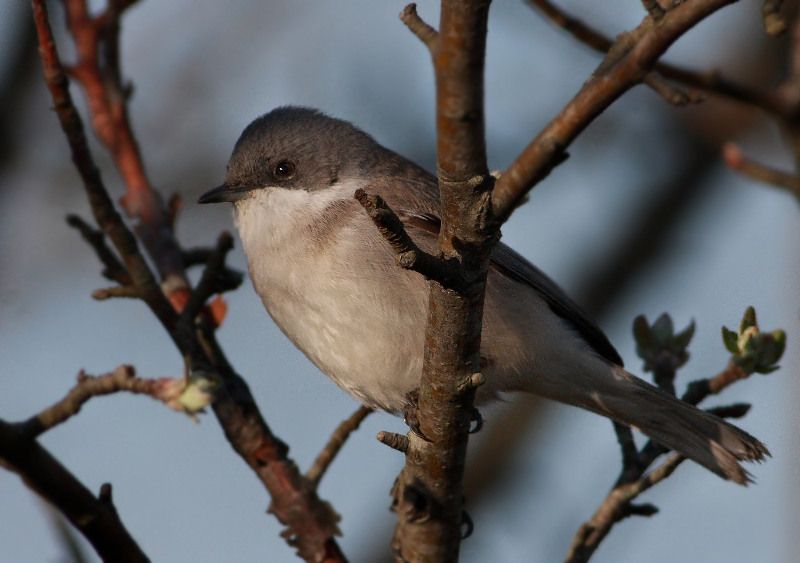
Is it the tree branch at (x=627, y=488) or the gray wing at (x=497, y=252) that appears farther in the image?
the gray wing at (x=497, y=252)

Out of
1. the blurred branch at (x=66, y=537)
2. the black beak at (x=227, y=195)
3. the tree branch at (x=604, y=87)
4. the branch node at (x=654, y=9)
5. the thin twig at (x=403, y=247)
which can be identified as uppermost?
the black beak at (x=227, y=195)

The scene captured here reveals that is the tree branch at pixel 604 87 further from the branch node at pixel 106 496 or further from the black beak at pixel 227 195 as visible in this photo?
the black beak at pixel 227 195

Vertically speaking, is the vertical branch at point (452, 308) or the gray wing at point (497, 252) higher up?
the gray wing at point (497, 252)

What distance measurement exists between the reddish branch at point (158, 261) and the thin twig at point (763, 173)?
1.73m

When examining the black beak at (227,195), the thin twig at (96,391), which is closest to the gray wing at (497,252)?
the black beak at (227,195)

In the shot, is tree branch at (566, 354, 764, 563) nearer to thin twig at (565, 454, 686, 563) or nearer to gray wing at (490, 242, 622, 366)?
thin twig at (565, 454, 686, 563)

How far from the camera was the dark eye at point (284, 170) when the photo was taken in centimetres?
538


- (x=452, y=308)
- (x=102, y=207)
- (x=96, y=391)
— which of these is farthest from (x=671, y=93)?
(x=102, y=207)

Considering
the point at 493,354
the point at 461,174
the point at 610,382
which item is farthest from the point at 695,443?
the point at 461,174

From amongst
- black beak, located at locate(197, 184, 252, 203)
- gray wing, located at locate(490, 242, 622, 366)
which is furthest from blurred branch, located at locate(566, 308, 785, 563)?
black beak, located at locate(197, 184, 252, 203)

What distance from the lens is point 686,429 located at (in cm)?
487

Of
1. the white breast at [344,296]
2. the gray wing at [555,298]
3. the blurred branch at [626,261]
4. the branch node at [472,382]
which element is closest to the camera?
the branch node at [472,382]

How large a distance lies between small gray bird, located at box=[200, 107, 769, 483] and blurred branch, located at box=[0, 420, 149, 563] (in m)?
1.61

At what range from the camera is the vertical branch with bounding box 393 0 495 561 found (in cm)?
252
